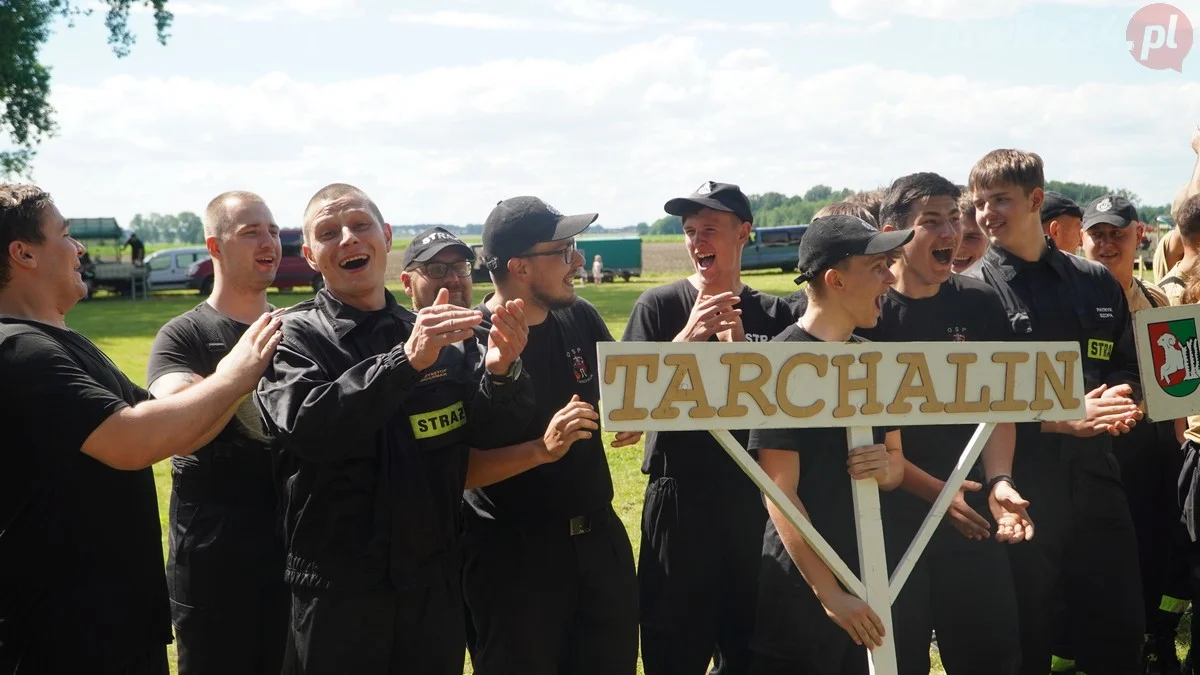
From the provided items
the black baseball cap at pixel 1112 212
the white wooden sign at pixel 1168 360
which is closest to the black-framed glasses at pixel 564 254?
the white wooden sign at pixel 1168 360

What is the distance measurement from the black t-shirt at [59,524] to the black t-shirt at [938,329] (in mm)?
2500

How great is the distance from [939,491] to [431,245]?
275 cm

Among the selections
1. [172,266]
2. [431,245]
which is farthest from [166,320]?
[431,245]

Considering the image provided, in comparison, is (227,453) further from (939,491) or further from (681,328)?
(939,491)

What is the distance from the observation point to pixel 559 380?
355 centimetres

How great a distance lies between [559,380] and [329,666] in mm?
1230

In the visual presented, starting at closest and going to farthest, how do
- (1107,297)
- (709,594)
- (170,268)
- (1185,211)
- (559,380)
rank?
(559,380)
(709,594)
(1107,297)
(1185,211)
(170,268)

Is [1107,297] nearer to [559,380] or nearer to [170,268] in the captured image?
[559,380]

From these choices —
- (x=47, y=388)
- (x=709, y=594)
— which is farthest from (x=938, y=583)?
(x=47, y=388)

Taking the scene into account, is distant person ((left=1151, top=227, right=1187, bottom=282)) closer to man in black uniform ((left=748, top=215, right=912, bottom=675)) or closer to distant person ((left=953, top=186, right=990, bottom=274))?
distant person ((left=953, top=186, right=990, bottom=274))

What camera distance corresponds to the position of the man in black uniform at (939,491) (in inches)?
136

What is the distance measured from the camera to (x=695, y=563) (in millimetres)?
3824

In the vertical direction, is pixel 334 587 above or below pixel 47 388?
below

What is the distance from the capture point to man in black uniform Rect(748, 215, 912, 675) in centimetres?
319
